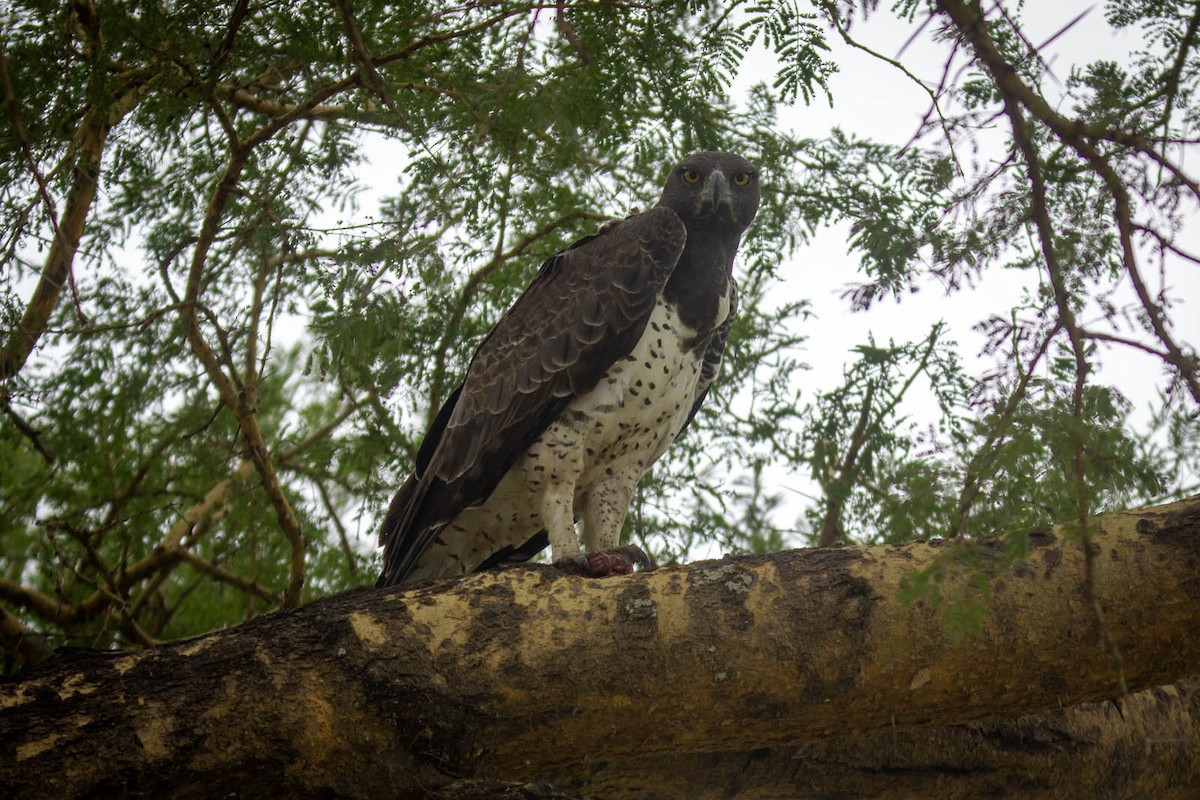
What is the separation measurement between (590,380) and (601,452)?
0.42 metres

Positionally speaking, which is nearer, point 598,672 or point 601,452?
point 598,672

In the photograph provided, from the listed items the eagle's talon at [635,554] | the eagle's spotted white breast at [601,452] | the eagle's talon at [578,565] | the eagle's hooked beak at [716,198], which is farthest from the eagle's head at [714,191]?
the eagle's talon at [578,565]

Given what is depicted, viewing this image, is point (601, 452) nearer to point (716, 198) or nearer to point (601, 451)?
point (601, 451)

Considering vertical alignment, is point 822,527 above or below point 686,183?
below

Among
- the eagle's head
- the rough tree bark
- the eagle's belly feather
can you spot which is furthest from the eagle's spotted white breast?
the rough tree bark

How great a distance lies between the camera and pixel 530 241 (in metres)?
6.53

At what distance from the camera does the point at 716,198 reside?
18.1 ft

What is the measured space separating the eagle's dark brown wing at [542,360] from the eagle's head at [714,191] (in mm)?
181

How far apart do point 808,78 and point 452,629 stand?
2.52 metres

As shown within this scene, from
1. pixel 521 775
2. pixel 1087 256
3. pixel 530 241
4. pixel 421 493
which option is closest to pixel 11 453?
pixel 421 493

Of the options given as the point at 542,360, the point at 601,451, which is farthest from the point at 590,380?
the point at 601,451

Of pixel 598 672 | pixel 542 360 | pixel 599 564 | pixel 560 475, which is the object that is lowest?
pixel 598 672

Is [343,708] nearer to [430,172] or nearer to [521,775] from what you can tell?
[521,775]

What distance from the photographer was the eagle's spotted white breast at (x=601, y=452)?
5.34 meters
